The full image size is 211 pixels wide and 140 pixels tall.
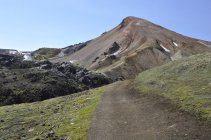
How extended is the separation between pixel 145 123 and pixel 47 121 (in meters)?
10.4

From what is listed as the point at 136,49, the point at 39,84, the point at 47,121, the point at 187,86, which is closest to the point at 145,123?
the point at 47,121

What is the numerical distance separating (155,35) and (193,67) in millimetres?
99545

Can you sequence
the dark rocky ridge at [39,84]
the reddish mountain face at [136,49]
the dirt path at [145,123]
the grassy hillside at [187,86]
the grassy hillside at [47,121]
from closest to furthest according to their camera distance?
the dirt path at [145,123] < the grassy hillside at [47,121] < the grassy hillside at [187,86] < the dark rocky ridge at [39,84] < the reddish mountain face at [136,49]

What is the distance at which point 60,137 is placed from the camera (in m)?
25.5

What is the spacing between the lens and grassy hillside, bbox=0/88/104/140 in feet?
88.1

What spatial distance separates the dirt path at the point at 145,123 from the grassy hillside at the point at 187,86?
43.7 inches

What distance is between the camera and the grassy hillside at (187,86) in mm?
28172

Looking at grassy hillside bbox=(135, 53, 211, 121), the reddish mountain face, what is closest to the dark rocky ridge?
grassy hillside bbox=(135, 53, 211, 121)

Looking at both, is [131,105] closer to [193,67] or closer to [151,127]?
[151,127]

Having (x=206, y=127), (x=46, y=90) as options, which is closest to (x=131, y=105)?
(x=206, y=127)

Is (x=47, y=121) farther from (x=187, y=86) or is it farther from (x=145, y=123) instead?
(x=187, y=86)

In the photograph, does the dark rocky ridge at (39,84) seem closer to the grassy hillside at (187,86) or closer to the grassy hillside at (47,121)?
the grassy hillside at (47,121)

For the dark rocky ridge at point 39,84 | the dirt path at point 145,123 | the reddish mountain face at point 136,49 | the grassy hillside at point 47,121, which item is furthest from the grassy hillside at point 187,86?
the reddish mountain face at point 136,49

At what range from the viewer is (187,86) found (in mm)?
37594
